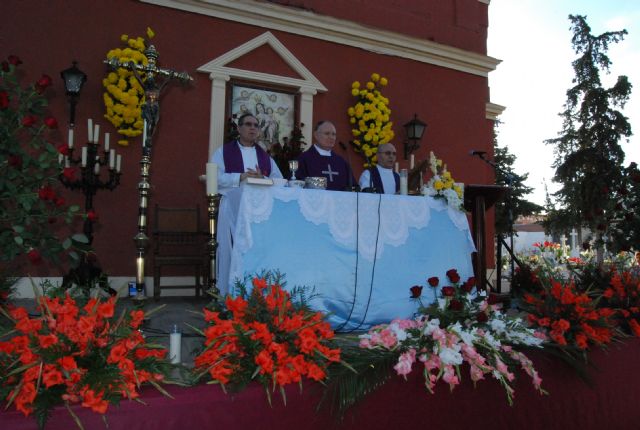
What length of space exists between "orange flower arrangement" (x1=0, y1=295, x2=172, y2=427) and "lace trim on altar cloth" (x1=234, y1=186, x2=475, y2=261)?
199 cm

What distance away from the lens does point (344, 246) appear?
13.8 ft

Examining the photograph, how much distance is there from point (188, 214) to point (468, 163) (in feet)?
17.4

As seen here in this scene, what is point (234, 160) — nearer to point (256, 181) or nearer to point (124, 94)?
point (256, 181)

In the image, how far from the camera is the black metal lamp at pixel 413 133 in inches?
328

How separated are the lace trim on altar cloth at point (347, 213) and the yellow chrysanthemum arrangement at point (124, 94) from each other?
323 centimetres

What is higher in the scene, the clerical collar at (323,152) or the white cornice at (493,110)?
the white cornice at (493,110)

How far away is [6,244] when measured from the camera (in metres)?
2.96

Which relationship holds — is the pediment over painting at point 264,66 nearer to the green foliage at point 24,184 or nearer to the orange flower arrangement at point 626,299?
the green foliage at point 24,184

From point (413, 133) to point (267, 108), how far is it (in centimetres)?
246

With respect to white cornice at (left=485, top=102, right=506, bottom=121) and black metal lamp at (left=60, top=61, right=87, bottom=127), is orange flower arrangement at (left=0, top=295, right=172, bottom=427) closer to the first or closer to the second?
black metal lamp at (left=60, top=61, right=87, bottom=127)

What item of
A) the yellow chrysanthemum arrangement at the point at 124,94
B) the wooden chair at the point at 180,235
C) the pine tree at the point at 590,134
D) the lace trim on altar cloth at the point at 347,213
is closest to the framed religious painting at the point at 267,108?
the yellow chrysanthemum arrangement at the point at 124,94

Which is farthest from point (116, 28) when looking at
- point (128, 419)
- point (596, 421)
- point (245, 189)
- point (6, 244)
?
point (596, 421)

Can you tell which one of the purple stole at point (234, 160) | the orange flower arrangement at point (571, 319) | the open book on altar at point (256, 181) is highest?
the purple stole at point (234, 160)

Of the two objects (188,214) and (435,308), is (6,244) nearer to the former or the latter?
(435,308)
